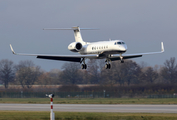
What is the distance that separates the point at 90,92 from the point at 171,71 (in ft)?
63.8

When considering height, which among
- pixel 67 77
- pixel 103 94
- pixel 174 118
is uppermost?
pixel 67 77

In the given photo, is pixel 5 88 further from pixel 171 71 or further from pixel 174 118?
pixel 174 118

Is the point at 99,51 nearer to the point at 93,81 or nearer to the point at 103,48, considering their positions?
the point at 103,48

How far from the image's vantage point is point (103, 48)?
36031 millimetres

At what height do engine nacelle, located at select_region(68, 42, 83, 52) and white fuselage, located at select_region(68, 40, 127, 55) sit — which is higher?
engine nacelle, located at select_region(68, 42, 83, 52)

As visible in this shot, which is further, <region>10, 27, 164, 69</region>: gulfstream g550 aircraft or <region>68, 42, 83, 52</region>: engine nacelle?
<region>68, 42, 83, 52</region>: engine nacelle

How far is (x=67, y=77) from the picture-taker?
217ft

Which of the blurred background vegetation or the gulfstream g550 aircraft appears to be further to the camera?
the blurred background vegetation

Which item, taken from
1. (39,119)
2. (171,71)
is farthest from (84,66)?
(171,71)

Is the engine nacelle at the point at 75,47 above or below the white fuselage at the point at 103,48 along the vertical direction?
above

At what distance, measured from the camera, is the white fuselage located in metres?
34.4

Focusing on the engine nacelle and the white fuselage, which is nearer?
the white fuselage

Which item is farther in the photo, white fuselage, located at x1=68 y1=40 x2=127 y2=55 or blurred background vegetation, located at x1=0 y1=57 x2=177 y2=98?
blurred background vegetation, located at x1=0 y1=57 x2=177 y2=98

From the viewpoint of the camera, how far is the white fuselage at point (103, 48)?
1353 inches
